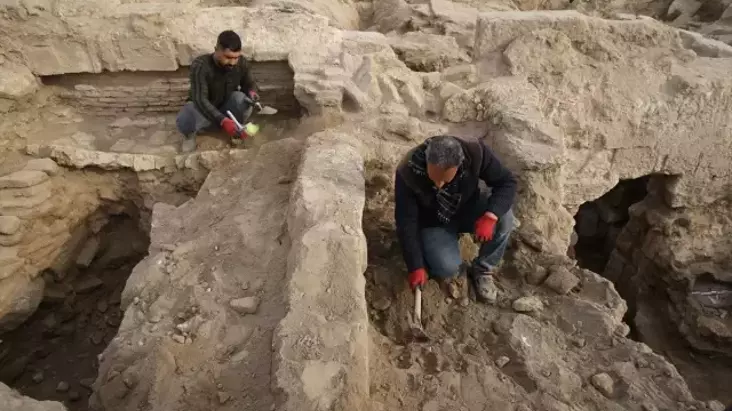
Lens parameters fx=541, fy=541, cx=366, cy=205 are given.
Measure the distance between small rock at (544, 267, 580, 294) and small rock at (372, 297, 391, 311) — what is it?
48.3 inches

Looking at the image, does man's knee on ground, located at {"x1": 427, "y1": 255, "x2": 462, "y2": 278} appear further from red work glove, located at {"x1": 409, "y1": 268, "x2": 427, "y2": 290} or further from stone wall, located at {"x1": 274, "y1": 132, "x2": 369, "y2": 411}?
stone wall, located at {"x1": 274, "y1": 132, "x2": 369, "y2": 411}

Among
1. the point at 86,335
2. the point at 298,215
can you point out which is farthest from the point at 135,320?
the point at 86,335

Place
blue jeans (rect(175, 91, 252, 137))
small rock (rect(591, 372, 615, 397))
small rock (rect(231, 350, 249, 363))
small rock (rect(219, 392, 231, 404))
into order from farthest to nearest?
blue jeans (rect(175, 91, 252, 137))
small rock (rect(591, 372, 615, 397))
small rock (rect(231, 350, 249, 363))
small rock (rect(219, 392, 231, 404))

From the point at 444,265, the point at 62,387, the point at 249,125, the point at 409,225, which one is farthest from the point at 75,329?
the point at 444,265

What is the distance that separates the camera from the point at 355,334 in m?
2.68

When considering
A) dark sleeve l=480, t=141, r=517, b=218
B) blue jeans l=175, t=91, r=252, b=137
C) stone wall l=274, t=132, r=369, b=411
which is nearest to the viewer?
stone wall l=274, t=132, r=369, b=411

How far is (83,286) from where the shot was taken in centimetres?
489

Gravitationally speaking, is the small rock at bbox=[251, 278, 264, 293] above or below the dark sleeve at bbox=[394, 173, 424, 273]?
below

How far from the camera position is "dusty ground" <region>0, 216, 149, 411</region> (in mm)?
4367

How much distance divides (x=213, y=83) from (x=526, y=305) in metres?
3.25

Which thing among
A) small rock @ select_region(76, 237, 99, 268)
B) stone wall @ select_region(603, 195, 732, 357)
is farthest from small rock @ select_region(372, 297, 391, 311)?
stone wall @ select_region(603, 195, 732, 357)

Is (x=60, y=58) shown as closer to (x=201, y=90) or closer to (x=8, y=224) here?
(x=201, y=90)

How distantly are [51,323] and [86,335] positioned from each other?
11.8 inches

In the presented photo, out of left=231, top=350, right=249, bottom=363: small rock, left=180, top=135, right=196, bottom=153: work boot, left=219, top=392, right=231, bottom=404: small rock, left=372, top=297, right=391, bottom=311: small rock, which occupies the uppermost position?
left=231, top=350, right=249, bottom=363: small rock
